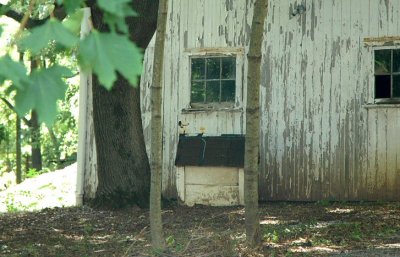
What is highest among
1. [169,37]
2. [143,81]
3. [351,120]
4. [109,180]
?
[169,37]

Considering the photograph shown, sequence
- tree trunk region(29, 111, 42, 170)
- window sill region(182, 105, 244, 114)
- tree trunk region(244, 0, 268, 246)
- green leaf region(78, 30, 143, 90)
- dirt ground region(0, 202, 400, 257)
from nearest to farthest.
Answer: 1. green leaf region(78, 30, 143, 90)
2. tree trunk region(244, 0, 268, 246)
3. dirt ground region(0, 202, 400, 257)
4. window sill region(182, 105, 244, 114)
5. tree trunk region(29, 111, 42, 170)

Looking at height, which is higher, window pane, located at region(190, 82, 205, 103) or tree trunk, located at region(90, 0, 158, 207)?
window pane, located at region(190, 82, 205, 103)

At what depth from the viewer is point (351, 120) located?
37.7 ft

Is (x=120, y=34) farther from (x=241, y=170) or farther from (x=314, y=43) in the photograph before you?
(x=314, y=43)

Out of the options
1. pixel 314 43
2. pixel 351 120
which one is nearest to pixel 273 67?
pixel 314 43

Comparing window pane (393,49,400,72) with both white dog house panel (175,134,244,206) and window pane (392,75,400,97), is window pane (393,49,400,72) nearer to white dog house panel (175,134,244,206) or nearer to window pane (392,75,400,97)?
window pane (392,75,400,97)

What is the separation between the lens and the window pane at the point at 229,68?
12.0 metres

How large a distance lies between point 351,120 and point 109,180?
4391 millimetres

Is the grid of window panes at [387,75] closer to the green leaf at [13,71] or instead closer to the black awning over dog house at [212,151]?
the black awning over dog house at [212,151]

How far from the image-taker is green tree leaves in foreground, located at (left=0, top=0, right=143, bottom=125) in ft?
5.78

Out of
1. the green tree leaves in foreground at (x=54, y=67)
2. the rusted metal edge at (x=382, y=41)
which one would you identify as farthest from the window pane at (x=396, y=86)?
the green tree leaves in foreground at (x=54, y=67)

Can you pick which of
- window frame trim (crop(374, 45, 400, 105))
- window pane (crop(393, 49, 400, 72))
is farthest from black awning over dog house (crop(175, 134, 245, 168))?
window pane (crop(393, 49, 400, 72))

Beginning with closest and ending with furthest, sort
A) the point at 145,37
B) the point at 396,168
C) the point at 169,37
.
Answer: the point at 145,37 → the point at 396,168 → the point at 169,37

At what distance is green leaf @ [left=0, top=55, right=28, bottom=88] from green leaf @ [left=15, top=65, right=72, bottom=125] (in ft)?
0.09
